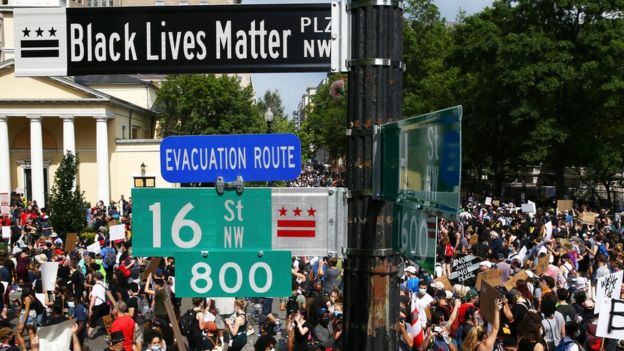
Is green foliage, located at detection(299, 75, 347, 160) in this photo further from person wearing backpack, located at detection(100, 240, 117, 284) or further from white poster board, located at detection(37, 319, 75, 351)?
white poster board, located at detection(37, 319, 75, 351)

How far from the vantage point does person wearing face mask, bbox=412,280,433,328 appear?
10.3 m

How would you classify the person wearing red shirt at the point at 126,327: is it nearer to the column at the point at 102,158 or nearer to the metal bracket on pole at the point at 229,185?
the metal bracket on pole at the point at 229,185

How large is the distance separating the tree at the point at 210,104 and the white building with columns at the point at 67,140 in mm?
5703

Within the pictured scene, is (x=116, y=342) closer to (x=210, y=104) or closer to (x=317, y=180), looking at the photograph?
(x=210, y=104)

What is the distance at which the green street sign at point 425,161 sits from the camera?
243cm

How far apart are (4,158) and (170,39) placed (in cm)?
5148

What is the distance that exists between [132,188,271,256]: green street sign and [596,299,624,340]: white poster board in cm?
621

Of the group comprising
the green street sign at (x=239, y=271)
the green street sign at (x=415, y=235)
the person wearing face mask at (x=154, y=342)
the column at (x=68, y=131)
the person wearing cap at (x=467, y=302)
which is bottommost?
the person wearing face mask at (x=154, y=342)

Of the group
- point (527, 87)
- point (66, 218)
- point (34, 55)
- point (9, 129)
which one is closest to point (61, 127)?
point (9, 129)

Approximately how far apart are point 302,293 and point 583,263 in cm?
878

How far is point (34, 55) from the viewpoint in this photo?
3721 mm

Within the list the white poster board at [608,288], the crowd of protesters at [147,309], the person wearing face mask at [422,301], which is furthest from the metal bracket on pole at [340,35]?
the person wearing face mask at [422,301]

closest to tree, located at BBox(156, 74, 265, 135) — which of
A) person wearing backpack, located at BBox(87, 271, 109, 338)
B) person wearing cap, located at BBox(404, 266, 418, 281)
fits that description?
person wearing backpack, located at BBox(87, 271, 109, 338)

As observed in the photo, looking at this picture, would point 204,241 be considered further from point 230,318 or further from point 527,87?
point 527,87
